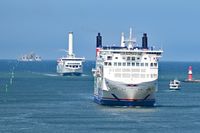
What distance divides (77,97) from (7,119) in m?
36.8

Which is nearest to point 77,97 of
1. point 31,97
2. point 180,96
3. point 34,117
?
point 31,97

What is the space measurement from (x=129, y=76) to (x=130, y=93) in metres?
1.97

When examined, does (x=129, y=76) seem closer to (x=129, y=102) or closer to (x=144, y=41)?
(x=129, y=102)

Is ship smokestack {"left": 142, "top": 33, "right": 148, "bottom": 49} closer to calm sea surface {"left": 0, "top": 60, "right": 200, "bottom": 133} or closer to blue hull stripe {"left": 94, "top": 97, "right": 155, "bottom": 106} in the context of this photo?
calm sea surface {"left": 0, "top": 60, "right": 200, "bottom": 133}

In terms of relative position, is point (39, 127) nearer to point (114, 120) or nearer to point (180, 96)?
point (114, 120)

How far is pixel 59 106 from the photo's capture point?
10581 cm

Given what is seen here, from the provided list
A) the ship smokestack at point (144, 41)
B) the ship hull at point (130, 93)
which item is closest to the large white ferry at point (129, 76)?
the ship hull at point (130, 93)

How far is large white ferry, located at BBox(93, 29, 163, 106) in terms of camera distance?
98.9 meters

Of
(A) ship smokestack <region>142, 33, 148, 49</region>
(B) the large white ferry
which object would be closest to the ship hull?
(B) the large white ferry

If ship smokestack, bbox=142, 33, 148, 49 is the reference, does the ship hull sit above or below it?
below

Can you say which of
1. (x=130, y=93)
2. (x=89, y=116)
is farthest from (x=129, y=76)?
(x=89, y=116)

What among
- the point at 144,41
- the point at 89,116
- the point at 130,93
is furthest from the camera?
the point at 144,41

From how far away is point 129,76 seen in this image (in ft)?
327

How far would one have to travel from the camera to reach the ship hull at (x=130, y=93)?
9862 centimetres
